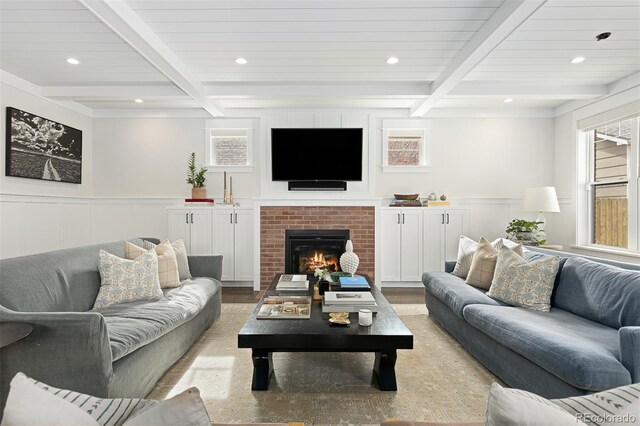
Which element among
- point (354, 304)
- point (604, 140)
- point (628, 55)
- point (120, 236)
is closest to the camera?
point (354, 304)

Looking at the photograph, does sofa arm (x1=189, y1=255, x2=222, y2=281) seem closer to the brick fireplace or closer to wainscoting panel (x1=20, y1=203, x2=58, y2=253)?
the brick fireplace

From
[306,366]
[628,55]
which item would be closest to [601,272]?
[306,366]

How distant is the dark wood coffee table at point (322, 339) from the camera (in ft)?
6.50

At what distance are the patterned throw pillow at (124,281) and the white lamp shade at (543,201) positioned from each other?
4.38m

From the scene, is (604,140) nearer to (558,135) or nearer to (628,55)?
(558,135)

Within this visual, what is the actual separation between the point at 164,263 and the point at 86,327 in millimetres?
1462

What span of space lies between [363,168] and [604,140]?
117 inches

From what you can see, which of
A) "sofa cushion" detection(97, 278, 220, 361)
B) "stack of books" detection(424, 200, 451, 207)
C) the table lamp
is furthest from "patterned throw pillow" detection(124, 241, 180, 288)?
the table lamp

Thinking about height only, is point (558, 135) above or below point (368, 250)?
above

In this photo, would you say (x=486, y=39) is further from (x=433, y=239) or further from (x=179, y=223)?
(x=179, y=223)

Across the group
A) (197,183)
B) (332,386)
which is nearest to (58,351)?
(332,386)

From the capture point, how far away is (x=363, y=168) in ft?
16.6

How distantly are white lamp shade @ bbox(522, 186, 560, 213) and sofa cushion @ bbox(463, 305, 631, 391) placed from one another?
233 cm

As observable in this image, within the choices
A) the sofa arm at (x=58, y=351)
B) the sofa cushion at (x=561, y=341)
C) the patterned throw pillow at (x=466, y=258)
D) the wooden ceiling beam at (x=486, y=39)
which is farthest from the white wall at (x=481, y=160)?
the sofa arm at (x=58, y=351)
